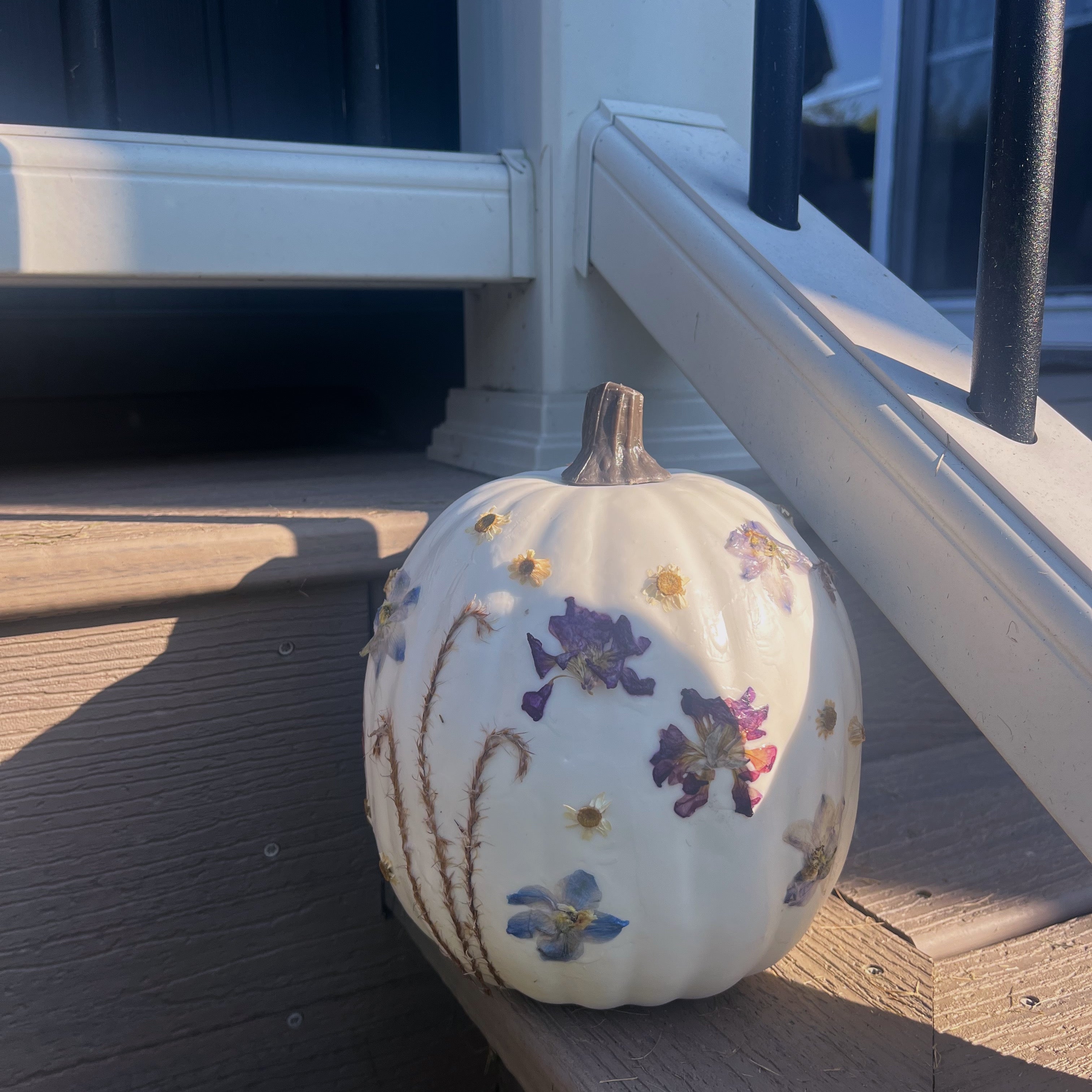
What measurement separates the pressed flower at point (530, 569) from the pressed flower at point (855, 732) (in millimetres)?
251

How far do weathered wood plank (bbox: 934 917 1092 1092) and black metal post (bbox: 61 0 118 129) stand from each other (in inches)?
52.7

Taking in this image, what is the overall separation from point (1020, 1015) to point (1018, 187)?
601 mm

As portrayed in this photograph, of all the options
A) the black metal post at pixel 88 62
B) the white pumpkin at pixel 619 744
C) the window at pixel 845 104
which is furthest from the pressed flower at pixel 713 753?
the window at pixel 845 104

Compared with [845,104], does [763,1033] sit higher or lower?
lower

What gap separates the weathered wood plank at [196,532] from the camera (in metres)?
0.80

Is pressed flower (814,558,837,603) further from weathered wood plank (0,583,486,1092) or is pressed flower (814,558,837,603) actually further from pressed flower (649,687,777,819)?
weathered wood plank (0,583,486,1092)

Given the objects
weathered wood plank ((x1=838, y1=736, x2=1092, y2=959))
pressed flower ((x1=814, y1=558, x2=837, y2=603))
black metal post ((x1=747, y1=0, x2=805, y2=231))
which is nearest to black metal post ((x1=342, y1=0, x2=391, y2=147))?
black metal post ((x1=747, y1=0, x2=805, y2=231))

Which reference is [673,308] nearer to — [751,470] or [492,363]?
[751,470]

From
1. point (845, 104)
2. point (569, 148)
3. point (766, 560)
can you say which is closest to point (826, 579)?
point (766, 560)

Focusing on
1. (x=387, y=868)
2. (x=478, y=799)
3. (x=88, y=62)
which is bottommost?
(x=387, y=868)

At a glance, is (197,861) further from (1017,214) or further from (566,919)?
(1017,214)

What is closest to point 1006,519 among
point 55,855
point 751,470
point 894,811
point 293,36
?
point 894,811

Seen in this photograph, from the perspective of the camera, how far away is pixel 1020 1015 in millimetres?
708

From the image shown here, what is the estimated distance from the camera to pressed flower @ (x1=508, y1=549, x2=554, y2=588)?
64 centimetres
